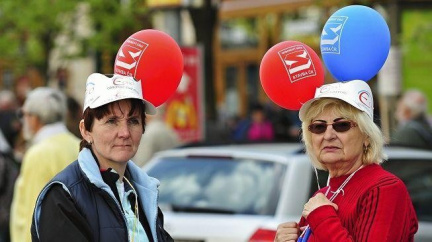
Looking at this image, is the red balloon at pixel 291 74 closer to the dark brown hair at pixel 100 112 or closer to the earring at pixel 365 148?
the earring at pixel 365 148

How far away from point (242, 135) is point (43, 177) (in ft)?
39.9

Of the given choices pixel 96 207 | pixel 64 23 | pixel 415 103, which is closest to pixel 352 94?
pixel 96 207

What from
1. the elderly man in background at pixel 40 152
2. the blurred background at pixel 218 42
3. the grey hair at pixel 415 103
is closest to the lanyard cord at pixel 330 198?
the elderly man in background at pixel 40 152

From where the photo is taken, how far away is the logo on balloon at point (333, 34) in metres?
4.60

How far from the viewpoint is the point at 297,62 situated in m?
4.61

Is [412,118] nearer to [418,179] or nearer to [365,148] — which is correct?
[418,179]

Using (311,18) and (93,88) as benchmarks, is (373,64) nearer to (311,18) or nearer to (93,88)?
(93,88)

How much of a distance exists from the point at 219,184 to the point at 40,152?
1.61 meters

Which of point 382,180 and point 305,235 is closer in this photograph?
point 382,180

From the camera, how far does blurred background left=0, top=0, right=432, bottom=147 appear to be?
1281 cm

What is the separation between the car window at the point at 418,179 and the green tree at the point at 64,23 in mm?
15509

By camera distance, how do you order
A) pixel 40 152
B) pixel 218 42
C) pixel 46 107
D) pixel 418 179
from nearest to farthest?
pixel 40 152 → pixel 46 107 → pixel 418 179 → pixel 218 42

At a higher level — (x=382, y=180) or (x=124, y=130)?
(x=124, y=130)

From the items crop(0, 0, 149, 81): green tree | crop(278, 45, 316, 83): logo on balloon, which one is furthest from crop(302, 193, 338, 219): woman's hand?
crop(0, 0, 149, 81): green tree
